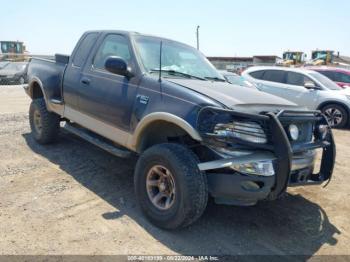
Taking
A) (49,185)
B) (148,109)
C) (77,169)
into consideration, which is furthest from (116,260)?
(77,169)

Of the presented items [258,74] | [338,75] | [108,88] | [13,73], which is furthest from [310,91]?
[13,73]

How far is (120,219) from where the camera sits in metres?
3.90

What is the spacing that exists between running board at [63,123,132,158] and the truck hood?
107cm

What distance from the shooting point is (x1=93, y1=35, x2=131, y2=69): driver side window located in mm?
4678

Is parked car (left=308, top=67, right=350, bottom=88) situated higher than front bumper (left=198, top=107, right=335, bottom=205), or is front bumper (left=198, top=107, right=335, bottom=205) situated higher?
parked car (left=308, top=67, right=350, bottom=88)

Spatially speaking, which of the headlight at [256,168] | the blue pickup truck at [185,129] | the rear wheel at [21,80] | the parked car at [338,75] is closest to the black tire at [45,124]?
the blue pickup truck at [185,129]

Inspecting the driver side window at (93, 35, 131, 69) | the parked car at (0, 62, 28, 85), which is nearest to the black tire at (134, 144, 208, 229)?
the driver side window at (93, 35, 131, 69)

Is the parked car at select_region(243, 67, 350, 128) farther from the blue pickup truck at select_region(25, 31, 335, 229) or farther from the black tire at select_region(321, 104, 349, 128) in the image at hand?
the blue pickup truck at select_region(25, 31, 335, 229)

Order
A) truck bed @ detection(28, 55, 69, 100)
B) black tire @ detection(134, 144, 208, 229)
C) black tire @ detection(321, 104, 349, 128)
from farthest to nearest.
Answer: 1. black tire @ detection(321, 104, 349, 128)
2. truck bed @ detection(28, 55, 69, 100)
3. black tire @ detection(134, 144, 208, 229)

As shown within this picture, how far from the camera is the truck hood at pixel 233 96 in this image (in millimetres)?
3589

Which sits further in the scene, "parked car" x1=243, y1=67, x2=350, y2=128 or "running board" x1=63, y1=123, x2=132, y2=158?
"parked car" x1=243, y1=67, x2=350, y2=128

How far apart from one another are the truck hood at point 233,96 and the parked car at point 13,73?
20702 millimetres

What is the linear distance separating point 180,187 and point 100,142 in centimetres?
181

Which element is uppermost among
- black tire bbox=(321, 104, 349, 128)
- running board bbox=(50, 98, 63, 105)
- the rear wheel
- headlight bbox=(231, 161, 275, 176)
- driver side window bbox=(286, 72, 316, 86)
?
driver side window bbox=(286, 72, 316, 86)
